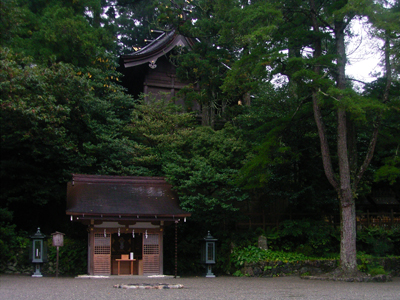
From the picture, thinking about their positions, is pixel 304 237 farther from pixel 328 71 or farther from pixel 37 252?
pixel 37 252

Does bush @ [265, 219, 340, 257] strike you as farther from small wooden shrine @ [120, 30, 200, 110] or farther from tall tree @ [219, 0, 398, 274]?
small wooden shrine @ [120, 30, 200, 110]

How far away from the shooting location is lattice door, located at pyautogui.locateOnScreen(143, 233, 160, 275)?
46.4ft

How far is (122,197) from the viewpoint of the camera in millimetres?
14688

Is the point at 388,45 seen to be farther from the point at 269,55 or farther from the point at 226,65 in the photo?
the point at 226,65

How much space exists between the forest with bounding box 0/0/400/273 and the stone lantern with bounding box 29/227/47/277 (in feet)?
4.76

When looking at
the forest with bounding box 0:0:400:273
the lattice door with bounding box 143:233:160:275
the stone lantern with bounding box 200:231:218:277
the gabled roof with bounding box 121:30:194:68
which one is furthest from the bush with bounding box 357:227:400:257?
the gabled roof with bounding box 121:30:194:68

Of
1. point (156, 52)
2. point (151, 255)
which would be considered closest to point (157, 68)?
point (156, 52)

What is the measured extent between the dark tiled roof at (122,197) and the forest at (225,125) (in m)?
0.67

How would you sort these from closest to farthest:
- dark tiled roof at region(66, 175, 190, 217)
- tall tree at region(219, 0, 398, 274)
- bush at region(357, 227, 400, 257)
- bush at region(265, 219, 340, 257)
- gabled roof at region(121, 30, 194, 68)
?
tall tree at region(219, 0, 398, 274) → dark tiled roof at region(66, 175, 190, 217) → bush at region(265, 219, 340, 257) → bush at region(357, 227, 400, 257) → gabled roof at region(121, 30, 194, 68)

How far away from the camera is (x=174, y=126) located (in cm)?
1862

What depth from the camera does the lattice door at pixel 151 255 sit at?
14.1 metres

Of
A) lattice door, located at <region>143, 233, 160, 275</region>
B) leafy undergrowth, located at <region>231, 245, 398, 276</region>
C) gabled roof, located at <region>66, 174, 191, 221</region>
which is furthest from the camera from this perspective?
leafy undergrowth, located at <region>231, 245, 398, 276</region>

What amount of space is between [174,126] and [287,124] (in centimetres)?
599

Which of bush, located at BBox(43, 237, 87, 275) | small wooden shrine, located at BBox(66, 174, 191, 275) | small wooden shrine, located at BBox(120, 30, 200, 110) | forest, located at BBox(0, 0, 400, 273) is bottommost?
bush, located at BBox(43, 237, 87, 275)
